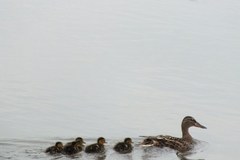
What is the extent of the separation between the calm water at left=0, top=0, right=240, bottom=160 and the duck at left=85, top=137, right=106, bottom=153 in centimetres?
17

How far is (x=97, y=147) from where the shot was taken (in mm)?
10719

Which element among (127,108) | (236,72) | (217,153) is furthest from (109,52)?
(217,153)

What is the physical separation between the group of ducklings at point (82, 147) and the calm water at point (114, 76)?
94 millimetres

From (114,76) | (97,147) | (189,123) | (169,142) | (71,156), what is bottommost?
(71,156)

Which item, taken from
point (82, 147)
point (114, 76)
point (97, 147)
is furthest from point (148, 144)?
point (114, 76)

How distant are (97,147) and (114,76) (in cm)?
333

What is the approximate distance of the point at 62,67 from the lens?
14.3 m

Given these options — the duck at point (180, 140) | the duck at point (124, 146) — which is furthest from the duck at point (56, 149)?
the duck at point (180, 140)

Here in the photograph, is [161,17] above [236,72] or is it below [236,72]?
above

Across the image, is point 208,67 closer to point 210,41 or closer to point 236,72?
point 236,72

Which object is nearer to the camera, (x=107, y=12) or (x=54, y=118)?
(x=54, y=118)

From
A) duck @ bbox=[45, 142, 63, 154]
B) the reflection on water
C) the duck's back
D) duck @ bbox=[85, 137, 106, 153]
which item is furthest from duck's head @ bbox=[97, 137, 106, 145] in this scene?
the duck's back

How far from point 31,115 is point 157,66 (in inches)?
137

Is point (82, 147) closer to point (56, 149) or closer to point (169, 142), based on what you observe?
point (56, 149)
